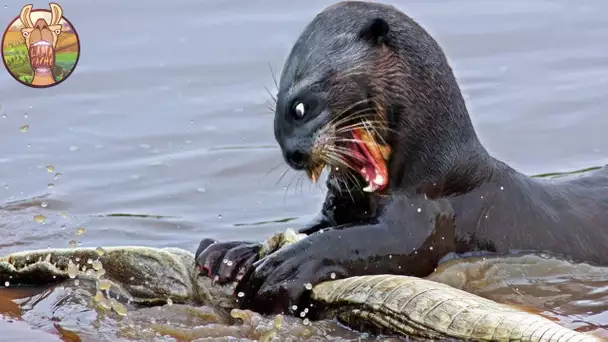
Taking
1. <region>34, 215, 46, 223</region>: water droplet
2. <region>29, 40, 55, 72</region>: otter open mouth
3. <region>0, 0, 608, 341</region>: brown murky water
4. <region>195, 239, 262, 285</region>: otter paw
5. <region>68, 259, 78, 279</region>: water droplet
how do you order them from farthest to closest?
1. <region>34, 215, 46, 223</region>: water droplet
2. <region>29, 40, 55, 72</region>: otter open mouth
3. <region>0, 0, 608, 341</region>: brown murky water
4. <region>195, 239, 262, 285</region>: otter paw
5. <region>68, 259, 78, 279</region>: water droplet

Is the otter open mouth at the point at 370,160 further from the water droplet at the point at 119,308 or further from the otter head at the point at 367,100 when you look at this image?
the water droplet at the point at 119,308

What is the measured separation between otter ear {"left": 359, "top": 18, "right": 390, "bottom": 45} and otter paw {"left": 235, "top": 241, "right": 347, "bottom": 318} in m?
0.98

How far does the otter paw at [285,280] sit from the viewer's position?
6.22m

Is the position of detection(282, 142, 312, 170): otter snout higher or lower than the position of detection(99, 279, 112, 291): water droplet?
higher

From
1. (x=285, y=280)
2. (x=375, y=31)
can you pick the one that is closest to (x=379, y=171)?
(x=375, y=31)

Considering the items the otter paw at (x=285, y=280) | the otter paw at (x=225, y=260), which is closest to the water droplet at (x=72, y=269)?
the otter paw at (x=225, y=260)

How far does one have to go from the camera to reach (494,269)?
6852 millimetres

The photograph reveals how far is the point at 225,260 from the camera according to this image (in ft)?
21.4

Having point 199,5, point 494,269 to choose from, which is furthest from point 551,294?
point 199,5

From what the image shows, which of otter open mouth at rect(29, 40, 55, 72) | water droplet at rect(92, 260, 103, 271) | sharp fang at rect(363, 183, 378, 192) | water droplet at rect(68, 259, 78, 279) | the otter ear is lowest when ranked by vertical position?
water droplet at rect(68, 259, 78, 279)

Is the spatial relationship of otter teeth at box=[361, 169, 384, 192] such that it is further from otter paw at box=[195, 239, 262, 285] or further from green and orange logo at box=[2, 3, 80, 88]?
green and orange logo at box=[2, 3, 80, 88]

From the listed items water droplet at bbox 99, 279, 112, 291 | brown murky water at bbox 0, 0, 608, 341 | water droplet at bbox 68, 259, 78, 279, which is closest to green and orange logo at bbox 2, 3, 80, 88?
brown murky water at bbox 0, 0, 608, 341

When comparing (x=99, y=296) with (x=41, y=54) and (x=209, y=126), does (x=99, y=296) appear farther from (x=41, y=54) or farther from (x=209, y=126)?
(x=209, y=126)

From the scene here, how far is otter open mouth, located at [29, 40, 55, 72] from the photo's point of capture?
807 cm
